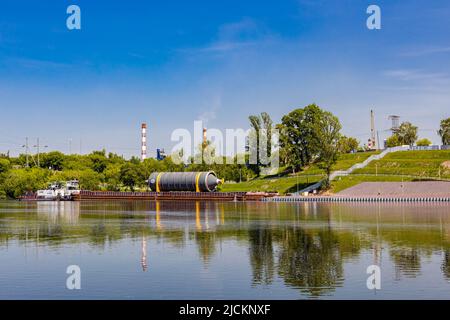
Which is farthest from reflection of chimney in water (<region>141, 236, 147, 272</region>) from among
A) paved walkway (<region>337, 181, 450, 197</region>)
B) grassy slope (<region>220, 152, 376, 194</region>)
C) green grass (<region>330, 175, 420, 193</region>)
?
grassy slope (<region>220, 152, 376, 194</region>)

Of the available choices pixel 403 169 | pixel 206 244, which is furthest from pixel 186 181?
pixel 206 244

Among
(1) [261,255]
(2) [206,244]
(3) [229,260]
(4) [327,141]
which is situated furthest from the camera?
(4) [327,141]

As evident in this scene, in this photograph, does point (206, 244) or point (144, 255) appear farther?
point (206, 244)

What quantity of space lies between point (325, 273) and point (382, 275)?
10.5ft

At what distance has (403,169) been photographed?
140 m

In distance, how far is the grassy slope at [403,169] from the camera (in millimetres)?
132125

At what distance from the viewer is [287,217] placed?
74625 mm

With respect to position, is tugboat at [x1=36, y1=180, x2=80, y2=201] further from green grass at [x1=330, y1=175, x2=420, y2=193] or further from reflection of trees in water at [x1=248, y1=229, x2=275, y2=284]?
reflection of trees in water at [x1=248, y1=229, x2=275, y2=284]

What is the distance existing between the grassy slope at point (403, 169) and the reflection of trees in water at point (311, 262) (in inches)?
3266

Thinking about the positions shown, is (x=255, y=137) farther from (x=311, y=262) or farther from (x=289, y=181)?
(x=311, y=262)

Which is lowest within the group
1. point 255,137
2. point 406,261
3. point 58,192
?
point 406,261

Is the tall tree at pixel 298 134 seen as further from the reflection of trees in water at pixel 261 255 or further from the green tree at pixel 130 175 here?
the reflection of trees in water at pixel 261 255

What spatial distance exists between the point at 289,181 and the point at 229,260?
108 m

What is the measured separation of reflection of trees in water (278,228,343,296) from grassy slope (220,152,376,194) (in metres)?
86.8
